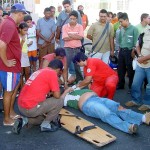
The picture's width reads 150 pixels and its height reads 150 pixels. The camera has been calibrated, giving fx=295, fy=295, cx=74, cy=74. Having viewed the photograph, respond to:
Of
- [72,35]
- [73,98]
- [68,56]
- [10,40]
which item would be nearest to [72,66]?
[68,56]

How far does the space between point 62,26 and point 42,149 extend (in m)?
3.74

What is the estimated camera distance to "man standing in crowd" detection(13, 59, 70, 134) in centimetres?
416

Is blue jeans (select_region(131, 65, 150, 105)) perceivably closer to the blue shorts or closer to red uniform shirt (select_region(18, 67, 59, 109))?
red uniform shirt (select_region(18, 67, 59, 109))

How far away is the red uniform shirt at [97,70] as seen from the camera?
542 centimetres

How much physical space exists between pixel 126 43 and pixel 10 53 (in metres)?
2.93

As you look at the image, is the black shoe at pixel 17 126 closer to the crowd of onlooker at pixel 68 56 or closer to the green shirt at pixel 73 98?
the crowd of onlooker at pixel 68 56

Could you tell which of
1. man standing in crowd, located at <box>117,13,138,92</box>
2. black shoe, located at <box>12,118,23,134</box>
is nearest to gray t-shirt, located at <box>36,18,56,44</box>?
man standing in crowd, located at <box>117,13,138,92</box>

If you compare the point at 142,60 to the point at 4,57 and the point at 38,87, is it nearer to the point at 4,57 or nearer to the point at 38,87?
the point at 38,87

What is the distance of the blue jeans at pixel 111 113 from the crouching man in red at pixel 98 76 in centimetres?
71

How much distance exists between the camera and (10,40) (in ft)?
13.7

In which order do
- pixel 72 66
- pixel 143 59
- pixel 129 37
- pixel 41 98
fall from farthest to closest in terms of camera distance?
pixel 72 66, pixel 129 37, pixel 143 59, pixel 41 98

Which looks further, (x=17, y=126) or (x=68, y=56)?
(x=68, y=56)

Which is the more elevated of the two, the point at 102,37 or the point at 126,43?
the point at 102,37

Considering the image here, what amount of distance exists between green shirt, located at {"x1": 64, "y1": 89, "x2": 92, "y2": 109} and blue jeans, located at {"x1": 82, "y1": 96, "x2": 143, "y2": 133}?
305 millimetres
